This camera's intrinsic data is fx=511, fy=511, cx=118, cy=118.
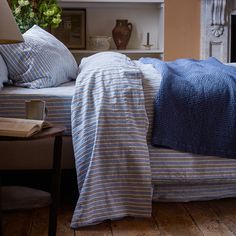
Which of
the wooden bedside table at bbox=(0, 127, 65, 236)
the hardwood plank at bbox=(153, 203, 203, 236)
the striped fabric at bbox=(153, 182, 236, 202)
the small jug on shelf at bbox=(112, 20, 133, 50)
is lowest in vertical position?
the hardwood plank at bbox=(153, 203, 203, 236)

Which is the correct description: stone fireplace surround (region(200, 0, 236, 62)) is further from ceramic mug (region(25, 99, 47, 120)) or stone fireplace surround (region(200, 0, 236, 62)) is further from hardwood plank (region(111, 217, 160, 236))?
ceramic mug (region(25, 99, 47, 120))

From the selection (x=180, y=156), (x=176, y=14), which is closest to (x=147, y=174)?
(x=180, y=156)

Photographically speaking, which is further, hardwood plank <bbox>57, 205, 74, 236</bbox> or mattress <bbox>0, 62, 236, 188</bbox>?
A: mattress <bbox>0, 62, 236, 188</bbox>

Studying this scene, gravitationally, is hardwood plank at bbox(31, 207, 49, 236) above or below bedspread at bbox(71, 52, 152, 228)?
below

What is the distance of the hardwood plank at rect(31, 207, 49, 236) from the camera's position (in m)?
2.13

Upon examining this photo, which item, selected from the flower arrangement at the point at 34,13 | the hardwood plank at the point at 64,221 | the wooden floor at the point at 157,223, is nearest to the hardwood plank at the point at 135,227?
the wooden floor at the point at 157,223

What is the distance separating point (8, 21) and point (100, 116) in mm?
632

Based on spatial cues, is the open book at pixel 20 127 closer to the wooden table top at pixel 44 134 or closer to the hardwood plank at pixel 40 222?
the wooden table top at pixel 44 134

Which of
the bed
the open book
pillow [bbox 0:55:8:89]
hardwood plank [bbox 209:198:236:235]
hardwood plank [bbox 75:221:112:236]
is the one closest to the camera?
the open book

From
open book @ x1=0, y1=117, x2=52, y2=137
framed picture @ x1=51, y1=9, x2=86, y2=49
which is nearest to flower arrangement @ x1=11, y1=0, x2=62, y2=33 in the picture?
framed picture @ x1=51, y1=9, x2=86, y2=49

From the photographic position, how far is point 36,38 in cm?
280

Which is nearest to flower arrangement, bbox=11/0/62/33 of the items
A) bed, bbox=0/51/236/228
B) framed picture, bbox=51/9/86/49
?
framed picture, bbox=51/9/86/49

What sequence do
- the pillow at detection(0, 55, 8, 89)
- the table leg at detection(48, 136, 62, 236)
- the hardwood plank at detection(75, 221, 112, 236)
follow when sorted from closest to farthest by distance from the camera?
1. the table leg at detection(48, 136, 62, 236)
2. the hardwood plank at detection(75, 221, 112, 236)
3. the pillow at detection(0, 55, 8, 89)

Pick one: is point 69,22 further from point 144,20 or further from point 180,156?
point 180,156
